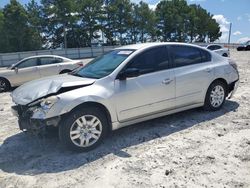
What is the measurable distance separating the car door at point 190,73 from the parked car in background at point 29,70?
701 centimetres

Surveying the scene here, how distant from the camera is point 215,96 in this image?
6.32 metres

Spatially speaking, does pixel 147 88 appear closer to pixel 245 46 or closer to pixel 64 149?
pixel 64 149

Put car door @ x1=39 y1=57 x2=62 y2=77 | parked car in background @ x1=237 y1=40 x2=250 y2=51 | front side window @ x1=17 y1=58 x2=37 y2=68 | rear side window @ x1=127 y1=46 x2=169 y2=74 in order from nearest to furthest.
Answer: rear side window @ x1=127 y1=46 x2=169 y2=74 < front side window @ x1=17 y1=58 x2=37 y2=68 < car door @ x1=39 y1=57 x2=62 y2=77 < parked car in background @ x1=237 y1=40 x2=250 y2=51

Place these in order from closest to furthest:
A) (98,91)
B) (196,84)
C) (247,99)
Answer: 1. (98,91)
2. (196,84)
3. (247,99)

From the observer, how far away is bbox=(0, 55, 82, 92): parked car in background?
1126 centimetres

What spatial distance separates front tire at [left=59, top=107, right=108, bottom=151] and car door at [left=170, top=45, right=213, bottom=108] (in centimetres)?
171

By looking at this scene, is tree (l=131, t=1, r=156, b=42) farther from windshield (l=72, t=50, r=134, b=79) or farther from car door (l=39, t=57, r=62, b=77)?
windshield (l=72, t=50, r=134, b=79)

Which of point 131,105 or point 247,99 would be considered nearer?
point 131,105

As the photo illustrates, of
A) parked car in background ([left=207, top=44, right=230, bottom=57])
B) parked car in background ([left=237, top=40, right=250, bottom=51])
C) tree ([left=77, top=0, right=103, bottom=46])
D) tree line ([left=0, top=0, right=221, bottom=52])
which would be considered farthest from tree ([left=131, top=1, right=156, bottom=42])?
parked car in background ([left=207, top=44, right=230, bottom=57])

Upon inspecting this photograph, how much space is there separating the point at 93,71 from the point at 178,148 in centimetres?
205

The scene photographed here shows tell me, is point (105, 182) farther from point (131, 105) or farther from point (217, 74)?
point (217, 74)

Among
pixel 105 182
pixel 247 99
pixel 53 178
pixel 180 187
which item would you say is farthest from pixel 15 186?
pixel 247 99

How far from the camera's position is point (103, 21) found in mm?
58875

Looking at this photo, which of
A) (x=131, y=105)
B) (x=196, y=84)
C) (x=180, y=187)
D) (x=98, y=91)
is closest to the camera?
(x=180, y=187)
